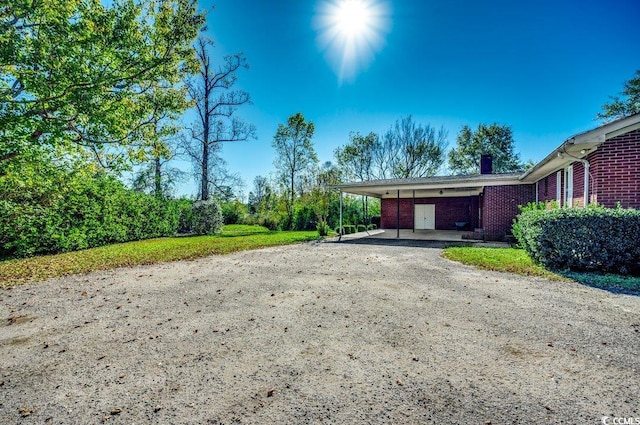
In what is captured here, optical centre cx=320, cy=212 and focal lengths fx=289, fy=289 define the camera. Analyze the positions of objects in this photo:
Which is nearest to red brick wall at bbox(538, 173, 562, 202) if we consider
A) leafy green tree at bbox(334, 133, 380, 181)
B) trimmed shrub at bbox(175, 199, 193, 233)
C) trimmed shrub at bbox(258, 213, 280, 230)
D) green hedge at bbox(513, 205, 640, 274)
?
green hedge at bbox(513, 205, 640, 274)

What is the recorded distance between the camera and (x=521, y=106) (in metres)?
19.1

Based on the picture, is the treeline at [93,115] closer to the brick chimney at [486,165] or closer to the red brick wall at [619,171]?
the brick chimney at [486,165]

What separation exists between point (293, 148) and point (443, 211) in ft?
46.7

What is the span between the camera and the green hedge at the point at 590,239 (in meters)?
5.57

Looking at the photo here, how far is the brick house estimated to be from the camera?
663 centimetres

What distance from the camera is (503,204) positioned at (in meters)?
13.0

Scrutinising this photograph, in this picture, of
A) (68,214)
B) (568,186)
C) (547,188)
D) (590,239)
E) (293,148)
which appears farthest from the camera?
(293,148)

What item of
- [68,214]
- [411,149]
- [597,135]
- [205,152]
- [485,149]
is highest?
[485,149]

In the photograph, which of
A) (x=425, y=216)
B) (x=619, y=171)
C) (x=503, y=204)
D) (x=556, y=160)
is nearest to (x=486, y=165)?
(x=425, y=216)

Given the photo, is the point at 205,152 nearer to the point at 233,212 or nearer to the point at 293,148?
the point at 233,212

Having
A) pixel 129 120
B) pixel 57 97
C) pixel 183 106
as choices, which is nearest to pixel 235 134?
pixel 183 106

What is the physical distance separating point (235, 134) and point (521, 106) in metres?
19.8

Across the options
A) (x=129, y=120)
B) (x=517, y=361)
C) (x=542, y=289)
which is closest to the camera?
(x=517, y=361)

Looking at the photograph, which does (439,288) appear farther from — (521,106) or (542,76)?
(521,106)
